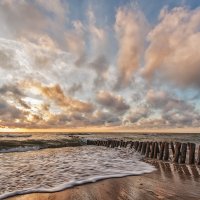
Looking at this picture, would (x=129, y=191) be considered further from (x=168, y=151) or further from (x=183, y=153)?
(x=168, y=151)

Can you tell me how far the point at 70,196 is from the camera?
5715mm

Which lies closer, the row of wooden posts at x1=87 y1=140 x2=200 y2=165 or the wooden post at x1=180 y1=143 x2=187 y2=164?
the row of wooden posts at x1=87 y1=140 x2=200 y2=165

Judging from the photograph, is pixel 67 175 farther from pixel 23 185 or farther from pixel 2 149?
pixel 2 149

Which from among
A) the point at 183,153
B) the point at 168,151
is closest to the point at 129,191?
the point at 183,153

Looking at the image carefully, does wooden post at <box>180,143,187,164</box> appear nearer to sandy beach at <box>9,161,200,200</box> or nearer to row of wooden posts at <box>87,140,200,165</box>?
row of wooden posts at <box>87,140,200,165</box>

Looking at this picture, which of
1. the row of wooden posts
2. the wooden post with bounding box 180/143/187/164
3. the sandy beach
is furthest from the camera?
the wooden post with bounding box 180/143/187/164

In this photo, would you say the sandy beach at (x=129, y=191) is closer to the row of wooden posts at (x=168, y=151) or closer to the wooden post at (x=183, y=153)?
the row of wooden posts at (x=168, y=151)

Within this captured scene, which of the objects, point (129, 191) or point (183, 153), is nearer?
point (129, 191)

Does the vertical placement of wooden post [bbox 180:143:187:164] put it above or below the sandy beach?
above

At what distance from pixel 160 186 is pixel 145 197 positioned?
142cm

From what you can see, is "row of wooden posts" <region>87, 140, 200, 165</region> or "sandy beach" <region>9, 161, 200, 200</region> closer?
"sandy beach" <region>9, 161, 200, 200</region>

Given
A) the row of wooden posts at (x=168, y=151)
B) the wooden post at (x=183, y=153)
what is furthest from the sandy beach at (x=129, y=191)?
the wooden post at (x=183, y=153)

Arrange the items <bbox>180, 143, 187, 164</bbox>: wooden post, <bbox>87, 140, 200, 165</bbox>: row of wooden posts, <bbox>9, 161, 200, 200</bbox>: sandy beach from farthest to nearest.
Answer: <bbox>180, 143, 187, 164</bbox>: wooden post, <bbox>87, 140, 200, 165</bbox>: row of wooden posts, <bbox>9, 161, 200, 200</bbox>: sandy beach

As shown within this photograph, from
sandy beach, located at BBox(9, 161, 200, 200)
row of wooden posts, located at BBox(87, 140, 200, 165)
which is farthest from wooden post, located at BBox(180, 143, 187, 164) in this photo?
sandy beach, located at BBox(9, 161, 200, 200)
